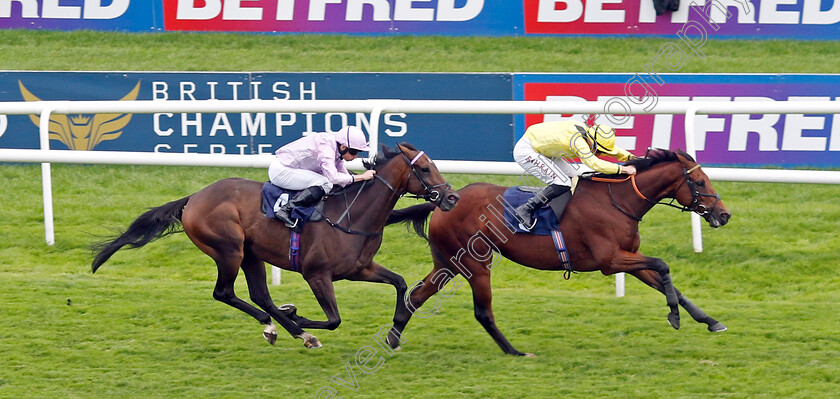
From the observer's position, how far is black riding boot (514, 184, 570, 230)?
599 centimetres

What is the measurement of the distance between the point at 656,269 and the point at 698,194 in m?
0.48

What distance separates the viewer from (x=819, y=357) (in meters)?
5.64

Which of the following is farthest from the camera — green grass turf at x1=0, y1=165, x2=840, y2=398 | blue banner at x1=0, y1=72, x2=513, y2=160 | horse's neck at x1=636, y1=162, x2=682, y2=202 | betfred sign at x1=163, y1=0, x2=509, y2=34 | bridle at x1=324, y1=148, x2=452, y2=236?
betfred sign at x1=163, y1=0, x2=509, y2=34

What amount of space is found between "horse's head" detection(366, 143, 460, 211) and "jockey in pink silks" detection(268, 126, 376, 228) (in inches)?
6.5

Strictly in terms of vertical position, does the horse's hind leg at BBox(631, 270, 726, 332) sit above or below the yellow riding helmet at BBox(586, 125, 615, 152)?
below

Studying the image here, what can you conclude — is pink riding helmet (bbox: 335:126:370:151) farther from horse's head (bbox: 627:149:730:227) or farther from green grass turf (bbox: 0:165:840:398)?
horse's head (bbox: 627:149:730:227)

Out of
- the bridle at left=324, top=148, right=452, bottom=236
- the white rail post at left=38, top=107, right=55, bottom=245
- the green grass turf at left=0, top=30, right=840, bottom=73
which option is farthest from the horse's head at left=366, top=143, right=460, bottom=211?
the green grass turf at left=0, top=30, right=840, bottom=73

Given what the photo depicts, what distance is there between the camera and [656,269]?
5773mm

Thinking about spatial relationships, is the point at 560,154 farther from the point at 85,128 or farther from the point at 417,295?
the point at 85,128

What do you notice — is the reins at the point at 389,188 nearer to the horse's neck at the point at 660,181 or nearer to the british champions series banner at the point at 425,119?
the horse's neck at the point at 660,181

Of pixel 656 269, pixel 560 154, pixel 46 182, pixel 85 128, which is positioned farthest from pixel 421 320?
pixel 85 128

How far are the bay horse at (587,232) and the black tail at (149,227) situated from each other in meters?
1.48

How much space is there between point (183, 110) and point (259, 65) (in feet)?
15.6

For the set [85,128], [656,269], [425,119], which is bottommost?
[85,128]
